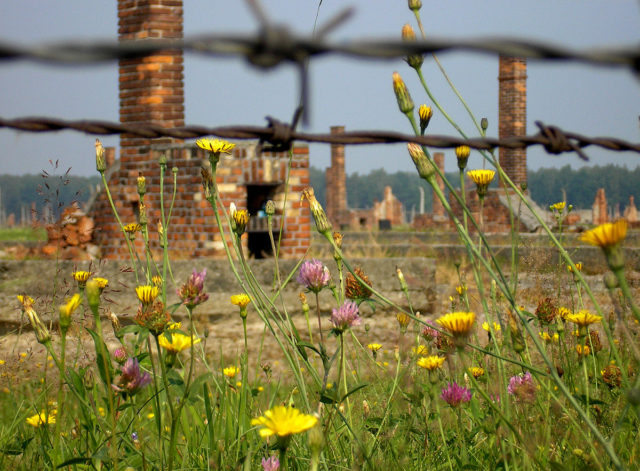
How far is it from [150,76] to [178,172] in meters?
1.20

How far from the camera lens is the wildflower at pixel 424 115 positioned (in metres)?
1.60

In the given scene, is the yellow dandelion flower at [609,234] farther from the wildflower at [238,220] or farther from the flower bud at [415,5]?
the flower bud at [415,5]

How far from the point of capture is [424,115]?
5.29ft

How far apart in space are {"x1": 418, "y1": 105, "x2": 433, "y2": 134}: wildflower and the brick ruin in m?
5.07

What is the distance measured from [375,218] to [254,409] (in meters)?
38.6

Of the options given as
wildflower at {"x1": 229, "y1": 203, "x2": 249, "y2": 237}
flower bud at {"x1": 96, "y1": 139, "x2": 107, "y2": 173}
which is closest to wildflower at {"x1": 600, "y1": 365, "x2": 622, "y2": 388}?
wildflower at {"x1": 229, "y1": 203, "x2": 249, "y2": 237}

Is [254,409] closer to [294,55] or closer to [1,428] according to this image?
[1,428]

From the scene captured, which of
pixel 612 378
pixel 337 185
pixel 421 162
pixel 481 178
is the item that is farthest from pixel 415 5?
pixel 337 185

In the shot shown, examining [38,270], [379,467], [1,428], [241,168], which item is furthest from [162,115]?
[379,467]

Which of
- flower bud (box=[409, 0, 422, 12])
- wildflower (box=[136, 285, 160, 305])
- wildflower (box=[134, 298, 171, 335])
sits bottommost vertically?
wildflower (box=[134, 298, 171, 335])

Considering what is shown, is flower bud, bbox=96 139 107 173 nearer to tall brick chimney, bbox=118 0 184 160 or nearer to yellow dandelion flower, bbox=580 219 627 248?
yellow dandelion flower, bbox=580 219 627 248

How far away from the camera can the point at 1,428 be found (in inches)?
88.7

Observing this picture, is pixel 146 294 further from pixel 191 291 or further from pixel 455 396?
pixel 455 396

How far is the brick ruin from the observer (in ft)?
22.4
